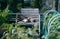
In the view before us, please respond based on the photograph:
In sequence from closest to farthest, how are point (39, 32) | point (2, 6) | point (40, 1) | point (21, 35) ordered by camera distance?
1. point (21, 35)
2. point (39, 32)
3. point (2, 6)
4. point (40, 1)

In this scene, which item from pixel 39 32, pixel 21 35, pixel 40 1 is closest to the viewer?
pixel 21 35

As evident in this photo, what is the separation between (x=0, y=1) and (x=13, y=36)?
32.1 feet

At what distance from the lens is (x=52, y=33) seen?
232 inches

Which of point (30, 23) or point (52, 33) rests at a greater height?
point (52, 33)

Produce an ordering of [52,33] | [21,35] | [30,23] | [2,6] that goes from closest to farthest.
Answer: [52,33] → [21,35] → [30,23] → [2,6]

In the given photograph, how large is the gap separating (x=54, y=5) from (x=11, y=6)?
2908 millimetres

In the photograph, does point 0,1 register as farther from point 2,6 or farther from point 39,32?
point 39,32

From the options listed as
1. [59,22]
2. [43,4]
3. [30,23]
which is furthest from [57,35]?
[43,4]

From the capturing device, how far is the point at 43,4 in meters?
16.8

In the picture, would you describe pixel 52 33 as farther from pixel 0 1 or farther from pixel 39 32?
pixel 0 1

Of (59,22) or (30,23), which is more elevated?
(59,22)

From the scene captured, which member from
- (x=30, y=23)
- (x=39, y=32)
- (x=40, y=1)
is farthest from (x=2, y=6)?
(x=39, y=32)

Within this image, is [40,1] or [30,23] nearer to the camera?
[30,23]

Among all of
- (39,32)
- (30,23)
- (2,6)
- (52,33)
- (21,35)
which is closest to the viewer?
(52,33)
